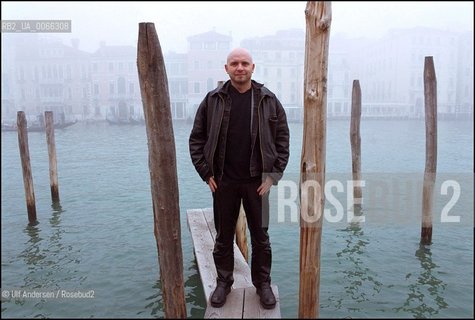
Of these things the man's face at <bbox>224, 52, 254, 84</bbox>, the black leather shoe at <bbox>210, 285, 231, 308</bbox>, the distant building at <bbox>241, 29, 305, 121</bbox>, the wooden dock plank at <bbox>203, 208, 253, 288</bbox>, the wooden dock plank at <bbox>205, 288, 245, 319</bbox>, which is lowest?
the wooden dock plank at <bbox>203, 208, 253, 288</bbox>

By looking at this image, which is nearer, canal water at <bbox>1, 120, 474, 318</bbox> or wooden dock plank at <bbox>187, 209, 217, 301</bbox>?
wooden dock plank at <bbox>187, 209, 217, 301</bbox>

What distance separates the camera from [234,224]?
11.6 feet

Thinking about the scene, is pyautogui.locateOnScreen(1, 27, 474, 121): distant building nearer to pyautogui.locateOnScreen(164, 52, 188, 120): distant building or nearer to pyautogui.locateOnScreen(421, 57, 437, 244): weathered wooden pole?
pyautogui.locateOnScreen(164, 52, 188, 120): distant building

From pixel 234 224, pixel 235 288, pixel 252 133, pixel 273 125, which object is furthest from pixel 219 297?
pixel 273 125

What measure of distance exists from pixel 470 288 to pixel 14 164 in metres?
23.0

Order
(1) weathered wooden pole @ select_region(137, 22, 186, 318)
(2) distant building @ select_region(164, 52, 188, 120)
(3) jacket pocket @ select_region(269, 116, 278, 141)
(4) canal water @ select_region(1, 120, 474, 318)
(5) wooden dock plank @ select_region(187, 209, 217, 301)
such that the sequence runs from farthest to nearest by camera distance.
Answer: (2) distant building @ select_region(164, 52, 188, 120), (4) canal water @ select_region(1, 120, 474, 318), (5) wooden dock plank @ select_region(187, 209, 217, 301), (3) jacket pocket @ select_region(269, 116, 278, 141), (1) weathered wooden pole @ select_region(137, 22, 186, 318)

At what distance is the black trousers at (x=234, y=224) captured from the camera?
339cm

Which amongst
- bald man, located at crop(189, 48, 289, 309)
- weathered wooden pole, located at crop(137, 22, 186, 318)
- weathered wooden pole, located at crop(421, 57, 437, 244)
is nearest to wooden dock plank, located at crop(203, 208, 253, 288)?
bald man, located at crop(189, 48, 289, 309)

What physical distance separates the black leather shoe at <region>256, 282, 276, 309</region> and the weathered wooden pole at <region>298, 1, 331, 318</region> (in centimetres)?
26

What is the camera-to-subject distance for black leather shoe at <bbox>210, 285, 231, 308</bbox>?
3.46m

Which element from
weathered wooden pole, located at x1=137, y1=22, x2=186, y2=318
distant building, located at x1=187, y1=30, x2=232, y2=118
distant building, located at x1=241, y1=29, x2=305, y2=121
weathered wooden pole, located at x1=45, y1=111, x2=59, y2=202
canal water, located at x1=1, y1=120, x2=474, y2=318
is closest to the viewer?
weathered wooden pole, located at x1=137, y1=22, x2=186, y2=318

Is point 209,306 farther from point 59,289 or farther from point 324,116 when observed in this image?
point 59,289

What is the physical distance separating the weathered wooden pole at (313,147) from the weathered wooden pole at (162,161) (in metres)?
0.99

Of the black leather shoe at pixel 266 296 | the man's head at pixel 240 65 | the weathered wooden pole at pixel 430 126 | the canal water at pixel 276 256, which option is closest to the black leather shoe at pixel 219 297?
the black leather shoe at pixel 266 296
